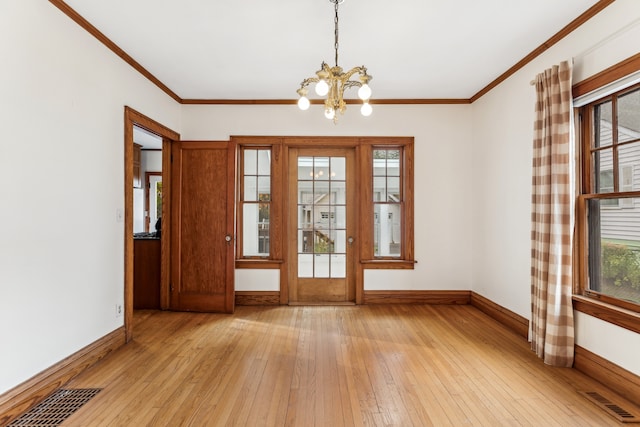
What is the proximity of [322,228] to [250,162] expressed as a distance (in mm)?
1406

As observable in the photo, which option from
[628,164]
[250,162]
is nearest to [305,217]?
[250,162]

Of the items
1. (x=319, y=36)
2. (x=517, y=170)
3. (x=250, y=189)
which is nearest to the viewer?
(x=319, y=36)

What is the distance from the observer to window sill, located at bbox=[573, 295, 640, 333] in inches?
91.6

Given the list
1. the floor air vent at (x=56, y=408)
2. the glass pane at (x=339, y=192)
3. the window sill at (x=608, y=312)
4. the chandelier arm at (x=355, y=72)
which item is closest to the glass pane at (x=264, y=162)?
the glass pane at (x=339, y=192)

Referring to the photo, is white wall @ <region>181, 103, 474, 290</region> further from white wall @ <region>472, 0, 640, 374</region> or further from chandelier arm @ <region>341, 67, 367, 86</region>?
chandelier arm @ <region>341, 67, 367, 86</region>

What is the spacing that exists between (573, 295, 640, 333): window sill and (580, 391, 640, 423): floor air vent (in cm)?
52

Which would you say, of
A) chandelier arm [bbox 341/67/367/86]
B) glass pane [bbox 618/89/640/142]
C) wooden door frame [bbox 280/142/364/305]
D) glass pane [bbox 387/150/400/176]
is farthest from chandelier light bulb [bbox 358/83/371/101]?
glass pane [bbox 387/150/400/176]

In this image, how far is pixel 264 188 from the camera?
189 inches

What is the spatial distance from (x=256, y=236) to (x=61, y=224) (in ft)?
8.21

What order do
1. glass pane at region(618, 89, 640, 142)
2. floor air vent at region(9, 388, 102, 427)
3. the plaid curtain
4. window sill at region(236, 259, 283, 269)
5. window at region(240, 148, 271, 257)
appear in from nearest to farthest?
floor air vent at region(9, 388, 102, 427) < glass pane at region(618, 89, 640, 142) < the plaid curtain < window sill at region(236, 259, 283, 269) < window at region(240, 148, 271, 257)

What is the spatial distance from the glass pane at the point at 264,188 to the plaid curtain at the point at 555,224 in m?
3.25

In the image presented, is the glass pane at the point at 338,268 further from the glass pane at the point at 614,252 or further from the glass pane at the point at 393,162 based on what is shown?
the glass pane at the point at 614,252

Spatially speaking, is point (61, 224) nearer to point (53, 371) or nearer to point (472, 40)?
point (53, 371)

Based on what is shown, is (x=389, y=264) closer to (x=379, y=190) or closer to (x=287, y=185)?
(x=379, y=190)
